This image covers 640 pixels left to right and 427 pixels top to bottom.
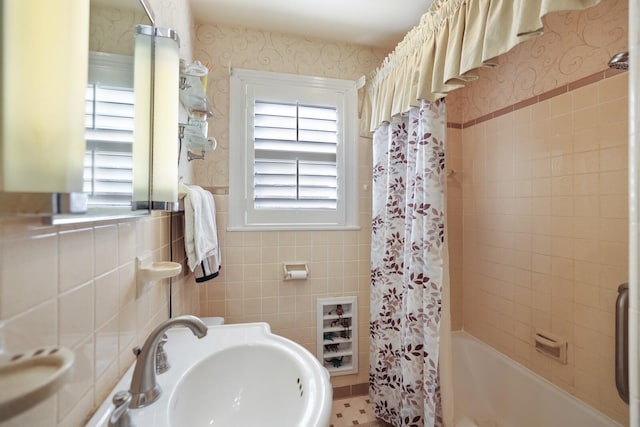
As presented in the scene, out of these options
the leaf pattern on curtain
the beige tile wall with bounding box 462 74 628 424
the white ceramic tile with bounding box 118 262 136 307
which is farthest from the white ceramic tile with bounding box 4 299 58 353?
the beige tile wall with bounding box 462 74 628 424

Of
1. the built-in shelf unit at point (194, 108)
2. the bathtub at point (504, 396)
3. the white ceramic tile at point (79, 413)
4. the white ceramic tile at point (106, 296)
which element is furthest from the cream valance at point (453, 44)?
the bathtub at point (504, 396)

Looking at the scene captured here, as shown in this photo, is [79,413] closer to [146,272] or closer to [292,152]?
[146,272]

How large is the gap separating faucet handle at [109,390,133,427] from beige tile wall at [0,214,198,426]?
0.07 m

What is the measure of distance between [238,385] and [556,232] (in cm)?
178

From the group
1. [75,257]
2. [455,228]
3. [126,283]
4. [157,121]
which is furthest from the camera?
[455,228]

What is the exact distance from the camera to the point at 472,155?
6.76ft

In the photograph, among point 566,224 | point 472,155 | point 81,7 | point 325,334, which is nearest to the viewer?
point 81,7

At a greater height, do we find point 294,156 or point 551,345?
point 294,156

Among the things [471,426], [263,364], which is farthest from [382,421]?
[263,364]

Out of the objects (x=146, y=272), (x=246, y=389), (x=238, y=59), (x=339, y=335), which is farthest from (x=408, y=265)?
(x=238, y=59)

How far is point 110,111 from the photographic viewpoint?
601 millimetres

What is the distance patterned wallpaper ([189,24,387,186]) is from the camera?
67.4 inches

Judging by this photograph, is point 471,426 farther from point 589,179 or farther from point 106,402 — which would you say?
point 106,402

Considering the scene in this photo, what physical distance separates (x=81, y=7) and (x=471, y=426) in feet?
6.66
